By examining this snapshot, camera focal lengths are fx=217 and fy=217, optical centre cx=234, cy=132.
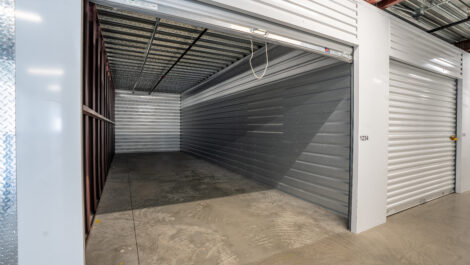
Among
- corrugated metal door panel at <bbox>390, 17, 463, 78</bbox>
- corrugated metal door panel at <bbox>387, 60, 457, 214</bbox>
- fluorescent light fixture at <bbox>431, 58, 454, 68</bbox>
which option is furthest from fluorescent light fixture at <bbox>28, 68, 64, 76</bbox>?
fluorescent light fixture at <bbox>431, 58, 454, 68</bbox>

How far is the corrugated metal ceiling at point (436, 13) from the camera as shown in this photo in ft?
13.0

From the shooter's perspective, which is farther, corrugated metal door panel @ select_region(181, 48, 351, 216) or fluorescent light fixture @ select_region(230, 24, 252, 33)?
corrugated metal door panel @ select_region(181, 48, 351, 216)

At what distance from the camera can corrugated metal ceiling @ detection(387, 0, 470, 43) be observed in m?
3.96

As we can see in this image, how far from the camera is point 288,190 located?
16.2 feet

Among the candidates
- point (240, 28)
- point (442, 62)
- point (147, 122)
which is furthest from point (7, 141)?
point (147, 122)

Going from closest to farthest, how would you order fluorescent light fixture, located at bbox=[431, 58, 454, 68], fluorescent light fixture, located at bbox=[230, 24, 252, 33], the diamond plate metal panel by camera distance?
the diamond plate metal panel < fluorescent light fixture, located at bbox=[230, 24, 252, 33] < fluorescent light fixture, located at bbox=[431, 58, 454, 68]

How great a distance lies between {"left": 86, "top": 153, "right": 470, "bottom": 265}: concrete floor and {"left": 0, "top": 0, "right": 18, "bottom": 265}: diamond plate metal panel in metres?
1.22

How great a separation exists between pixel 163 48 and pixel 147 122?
7.48 meters

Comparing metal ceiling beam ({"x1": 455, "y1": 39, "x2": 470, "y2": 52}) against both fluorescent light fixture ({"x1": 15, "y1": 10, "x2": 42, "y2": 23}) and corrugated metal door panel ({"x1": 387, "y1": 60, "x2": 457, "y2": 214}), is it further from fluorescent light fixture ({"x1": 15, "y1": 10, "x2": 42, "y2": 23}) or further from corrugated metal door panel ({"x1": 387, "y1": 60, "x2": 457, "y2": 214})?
fluorescent light fixture ({"x1": 15, "y1": 10, "x2": 42, "y2": 23})

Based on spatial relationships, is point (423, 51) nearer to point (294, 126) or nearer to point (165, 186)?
point (294, 126)

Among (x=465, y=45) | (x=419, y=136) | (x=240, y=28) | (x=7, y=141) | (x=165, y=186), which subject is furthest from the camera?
(x=165, y=186)

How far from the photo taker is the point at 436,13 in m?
4.27

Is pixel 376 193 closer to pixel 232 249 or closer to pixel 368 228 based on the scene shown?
pixel 368 228

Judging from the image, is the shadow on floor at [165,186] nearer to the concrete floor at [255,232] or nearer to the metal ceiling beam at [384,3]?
the concrete floor at [255,232]
